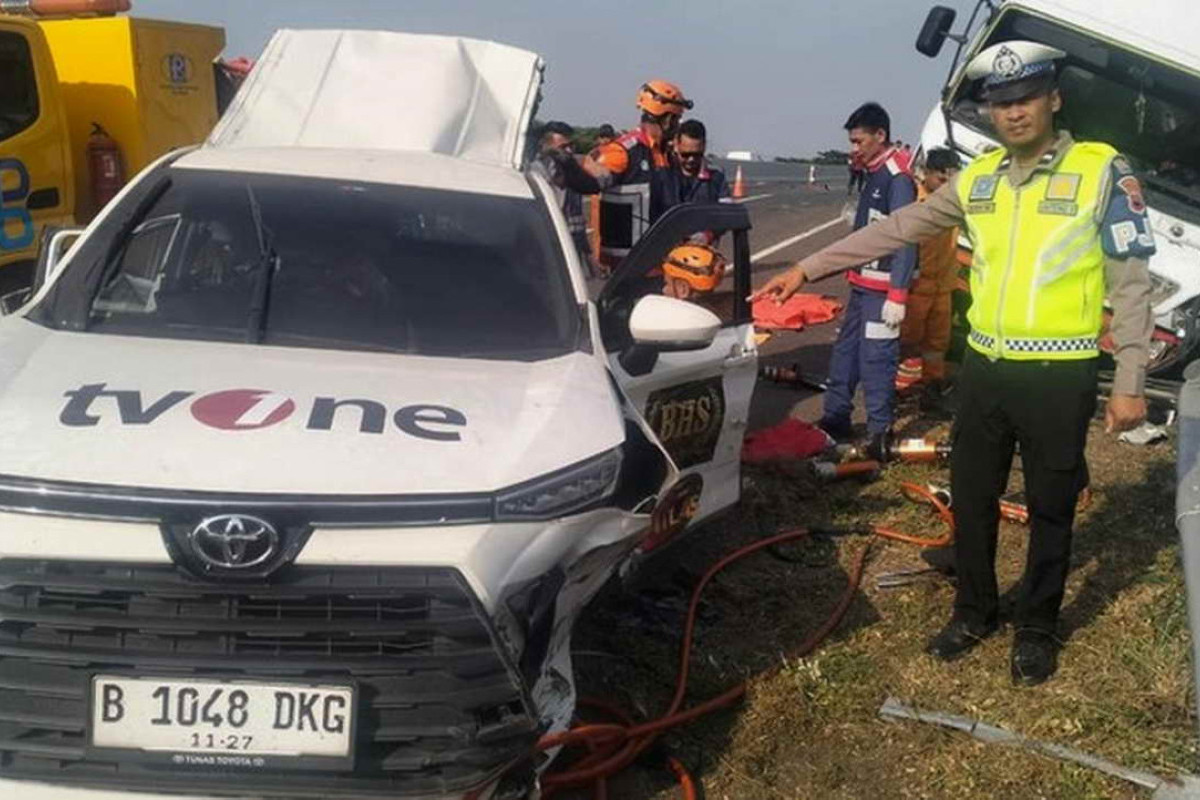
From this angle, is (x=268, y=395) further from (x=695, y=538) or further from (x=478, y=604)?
(x=695, y=538)

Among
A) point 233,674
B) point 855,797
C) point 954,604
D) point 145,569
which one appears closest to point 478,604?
point 233,674

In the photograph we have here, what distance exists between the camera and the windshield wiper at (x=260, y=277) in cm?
371

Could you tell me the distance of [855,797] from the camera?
3.73 metres

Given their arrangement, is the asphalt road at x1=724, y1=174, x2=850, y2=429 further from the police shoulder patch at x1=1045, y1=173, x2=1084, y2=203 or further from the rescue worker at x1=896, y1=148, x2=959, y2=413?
the police shoulder patch at x1=1045, y1=173, x2=1084, y2=203

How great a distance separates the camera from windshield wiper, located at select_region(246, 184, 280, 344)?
371cm

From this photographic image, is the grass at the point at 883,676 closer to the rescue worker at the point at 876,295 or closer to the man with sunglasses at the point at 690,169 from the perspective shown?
the rescue worker at the point at 876,295

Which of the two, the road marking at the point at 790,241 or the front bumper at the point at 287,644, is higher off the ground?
the front bumper at the point at 287,644

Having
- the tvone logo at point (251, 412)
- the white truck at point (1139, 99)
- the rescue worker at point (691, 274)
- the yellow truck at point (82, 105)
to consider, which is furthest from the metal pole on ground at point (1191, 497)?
the yellow truck at point (82, 105)

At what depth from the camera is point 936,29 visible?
9453 millimetres

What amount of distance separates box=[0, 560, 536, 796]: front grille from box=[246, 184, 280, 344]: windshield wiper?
1.09 m

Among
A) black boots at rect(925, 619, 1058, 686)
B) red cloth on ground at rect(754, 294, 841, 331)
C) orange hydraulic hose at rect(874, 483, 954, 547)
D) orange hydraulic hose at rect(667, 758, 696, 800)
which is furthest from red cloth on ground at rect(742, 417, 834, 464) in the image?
red cloth on ground at rect(754, 294, 841, 331)

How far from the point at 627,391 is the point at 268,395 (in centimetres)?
136

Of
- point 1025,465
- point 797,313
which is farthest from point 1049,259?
point 797,313

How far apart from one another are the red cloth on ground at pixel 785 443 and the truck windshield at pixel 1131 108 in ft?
10.1
